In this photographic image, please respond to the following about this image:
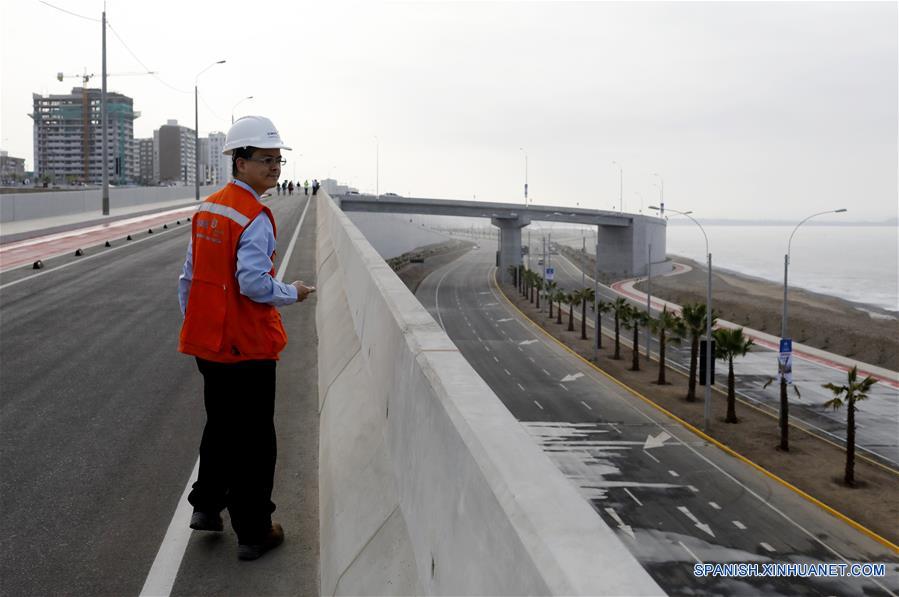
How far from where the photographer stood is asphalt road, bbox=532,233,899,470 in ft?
135

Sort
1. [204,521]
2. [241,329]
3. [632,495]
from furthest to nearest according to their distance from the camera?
1. [632,495]
2. [204,521]
3. [241,329]

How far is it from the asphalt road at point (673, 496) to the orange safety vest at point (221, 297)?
68.6 feet

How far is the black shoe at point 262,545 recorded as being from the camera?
4.42 m

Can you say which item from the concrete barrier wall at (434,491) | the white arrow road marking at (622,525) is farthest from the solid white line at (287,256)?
the white arrow road marking at (622,525)

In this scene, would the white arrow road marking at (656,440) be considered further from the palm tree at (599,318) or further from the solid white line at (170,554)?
the solid white line at (170,554)

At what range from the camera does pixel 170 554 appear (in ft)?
14.8

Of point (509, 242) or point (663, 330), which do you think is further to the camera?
point (509, 242)

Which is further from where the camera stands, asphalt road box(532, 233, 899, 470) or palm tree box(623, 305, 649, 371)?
palm tree box(623, 305, 649, 371)

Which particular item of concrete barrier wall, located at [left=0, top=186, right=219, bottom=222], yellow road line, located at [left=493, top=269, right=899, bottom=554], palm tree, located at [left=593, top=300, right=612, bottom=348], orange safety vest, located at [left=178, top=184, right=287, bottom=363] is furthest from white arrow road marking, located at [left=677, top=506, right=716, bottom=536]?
palm tree, located at [left=593, top=300, right=612, bottom=348]

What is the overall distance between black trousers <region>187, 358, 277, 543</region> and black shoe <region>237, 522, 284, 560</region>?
0.11ft

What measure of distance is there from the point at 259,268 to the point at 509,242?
4592 inches

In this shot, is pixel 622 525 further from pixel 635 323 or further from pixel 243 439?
pixel 635 323

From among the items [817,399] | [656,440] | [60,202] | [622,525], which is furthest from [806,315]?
[60,202]

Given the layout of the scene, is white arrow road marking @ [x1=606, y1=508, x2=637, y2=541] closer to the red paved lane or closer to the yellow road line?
the yellow road line
